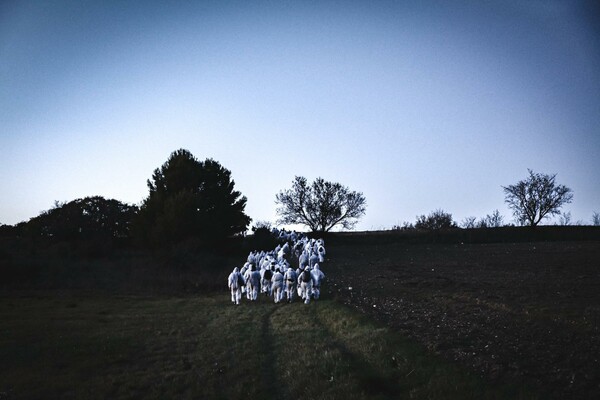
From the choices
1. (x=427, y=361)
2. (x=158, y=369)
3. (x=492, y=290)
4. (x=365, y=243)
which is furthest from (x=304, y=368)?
(x=365, y=243)

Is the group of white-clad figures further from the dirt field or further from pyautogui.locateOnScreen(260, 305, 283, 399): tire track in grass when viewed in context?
pyautogui.locateOnScreen(260, 305, 283, 399): tire track in grass

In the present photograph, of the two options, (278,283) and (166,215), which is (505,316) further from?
(166,215)

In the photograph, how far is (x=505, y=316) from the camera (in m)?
12.2

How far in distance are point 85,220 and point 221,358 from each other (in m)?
40.0

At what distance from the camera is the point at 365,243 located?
58844 millimetres

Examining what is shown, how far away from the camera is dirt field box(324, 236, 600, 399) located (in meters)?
7.91

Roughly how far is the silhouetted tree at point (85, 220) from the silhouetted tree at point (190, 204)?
580 centimetres

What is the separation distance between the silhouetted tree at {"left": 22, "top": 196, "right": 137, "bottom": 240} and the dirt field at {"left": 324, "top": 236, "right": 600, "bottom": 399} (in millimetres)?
31883

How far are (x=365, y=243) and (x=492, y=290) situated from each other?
134 ft

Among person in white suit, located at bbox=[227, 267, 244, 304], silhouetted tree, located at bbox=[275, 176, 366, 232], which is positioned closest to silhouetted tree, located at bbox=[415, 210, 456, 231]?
silhouetted tree, located at bbox=[275, 176, 366, 232]

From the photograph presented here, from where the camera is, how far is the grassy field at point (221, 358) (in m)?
8.51

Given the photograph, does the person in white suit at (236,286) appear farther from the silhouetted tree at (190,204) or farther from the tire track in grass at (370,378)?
the silhouetted tree at (190,204)

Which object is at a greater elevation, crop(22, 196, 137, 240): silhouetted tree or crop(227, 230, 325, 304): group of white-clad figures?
crop(22, 196, 137, 240): silhouetted tree

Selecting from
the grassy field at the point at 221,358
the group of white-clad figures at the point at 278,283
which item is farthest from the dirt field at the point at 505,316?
the group of white-clad figures at the point at 278,283
